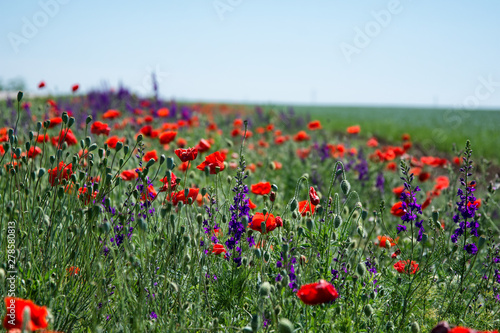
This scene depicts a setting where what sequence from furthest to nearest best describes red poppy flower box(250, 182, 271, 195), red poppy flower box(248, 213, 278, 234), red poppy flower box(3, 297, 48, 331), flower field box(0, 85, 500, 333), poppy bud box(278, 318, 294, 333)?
red poppy flower box(250, 182, 271, 195) → red poppy flower box(248, 213, 278, 234) → flower field box(0, 85, 500, 333) → poppy bud box(278, 318, 294, 333) → red poppy flower box(3, 297, 48, 331)

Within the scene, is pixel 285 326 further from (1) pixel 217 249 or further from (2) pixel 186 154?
(2) pixel 186 154

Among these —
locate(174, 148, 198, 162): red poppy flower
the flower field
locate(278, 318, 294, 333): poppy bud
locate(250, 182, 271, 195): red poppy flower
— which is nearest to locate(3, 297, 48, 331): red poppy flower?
the flower field

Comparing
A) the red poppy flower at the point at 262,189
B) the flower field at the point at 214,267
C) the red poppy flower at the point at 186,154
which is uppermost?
the red poppy flower at the point at 186,154

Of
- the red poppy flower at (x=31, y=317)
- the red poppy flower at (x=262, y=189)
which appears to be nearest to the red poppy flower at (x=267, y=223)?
the red poppy flower at (x=262, y=189)

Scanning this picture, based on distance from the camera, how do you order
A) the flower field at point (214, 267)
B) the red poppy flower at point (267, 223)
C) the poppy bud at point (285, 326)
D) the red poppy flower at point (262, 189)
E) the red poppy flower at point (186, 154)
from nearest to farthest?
the poppy bud at point (285, 326), the flower field at point (214, 267), the red poppy flower at point (267, 223), the red poppy flower at point (186, 154), the red poppy flower at point (262, 189)

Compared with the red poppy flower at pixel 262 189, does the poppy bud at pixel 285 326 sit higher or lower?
lower

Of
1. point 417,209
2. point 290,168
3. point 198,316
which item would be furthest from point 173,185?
point 290,168

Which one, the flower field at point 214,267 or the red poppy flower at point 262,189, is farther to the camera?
the red poppy flower at point 262,189

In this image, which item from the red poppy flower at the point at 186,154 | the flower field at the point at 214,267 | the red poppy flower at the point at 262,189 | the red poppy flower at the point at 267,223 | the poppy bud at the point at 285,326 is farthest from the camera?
the red poppy flower at the point at 262,189

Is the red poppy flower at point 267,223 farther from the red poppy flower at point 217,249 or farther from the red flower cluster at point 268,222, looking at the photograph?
the red poppy flower at point 217,249

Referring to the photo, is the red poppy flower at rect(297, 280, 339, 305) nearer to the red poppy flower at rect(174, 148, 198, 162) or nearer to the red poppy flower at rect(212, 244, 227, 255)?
the red poppy flower at rect(212, 244, 227, 255)

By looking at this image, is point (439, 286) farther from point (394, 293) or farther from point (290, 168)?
point (290, 168)

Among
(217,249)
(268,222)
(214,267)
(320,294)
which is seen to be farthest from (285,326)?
(214,267)

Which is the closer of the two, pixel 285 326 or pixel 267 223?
pixel 285 326
